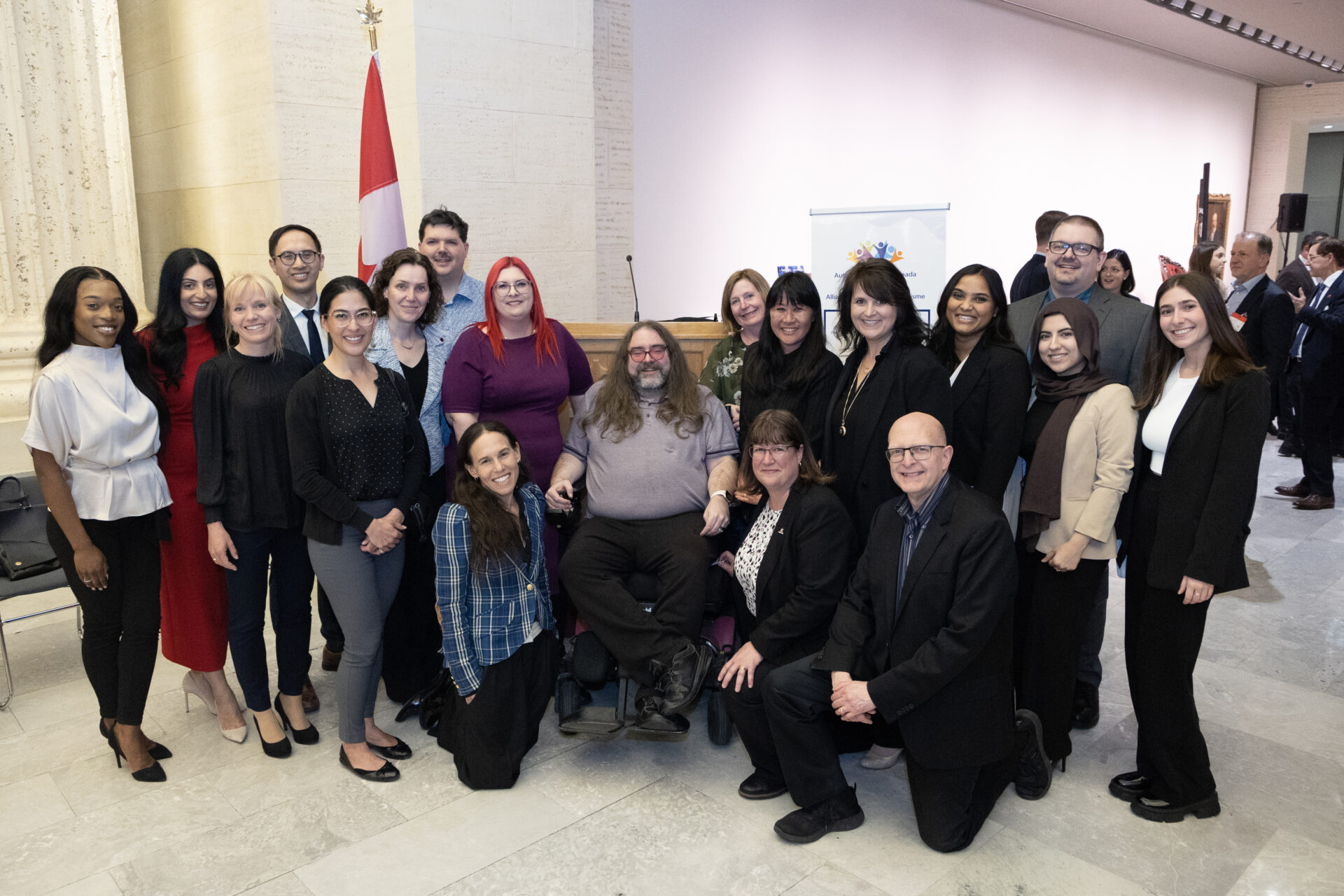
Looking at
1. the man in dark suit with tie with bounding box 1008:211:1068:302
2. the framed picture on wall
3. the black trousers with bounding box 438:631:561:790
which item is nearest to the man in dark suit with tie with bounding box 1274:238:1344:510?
the man in dark suit with tie with bounding box 1008:211:1068:302

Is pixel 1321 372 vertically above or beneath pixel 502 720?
above

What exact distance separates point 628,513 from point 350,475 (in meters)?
0.95

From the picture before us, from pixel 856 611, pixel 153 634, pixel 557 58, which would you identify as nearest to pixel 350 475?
pixel 153 634

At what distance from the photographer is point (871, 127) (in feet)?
30.6

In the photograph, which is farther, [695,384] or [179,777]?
[695,384]

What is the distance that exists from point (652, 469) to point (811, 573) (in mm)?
742

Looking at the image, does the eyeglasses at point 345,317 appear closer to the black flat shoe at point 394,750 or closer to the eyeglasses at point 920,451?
the black flat shoe at point 394,750

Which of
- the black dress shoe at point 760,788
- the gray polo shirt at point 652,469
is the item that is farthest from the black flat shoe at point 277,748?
the black dress shoe at point 760,788

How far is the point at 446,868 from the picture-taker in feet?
8.28

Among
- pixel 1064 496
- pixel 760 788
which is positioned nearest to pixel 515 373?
pixel 760 788

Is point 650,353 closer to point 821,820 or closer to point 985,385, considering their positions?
point 985,385

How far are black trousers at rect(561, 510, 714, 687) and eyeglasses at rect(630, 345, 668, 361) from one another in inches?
23.0

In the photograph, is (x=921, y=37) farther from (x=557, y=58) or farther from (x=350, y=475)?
(x=350, y=475)

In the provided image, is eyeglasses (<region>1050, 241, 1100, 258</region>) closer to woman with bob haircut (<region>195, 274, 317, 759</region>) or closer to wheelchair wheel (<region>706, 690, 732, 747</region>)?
wheelchair wheel (<region>706, 690, 732, 747</region>)
